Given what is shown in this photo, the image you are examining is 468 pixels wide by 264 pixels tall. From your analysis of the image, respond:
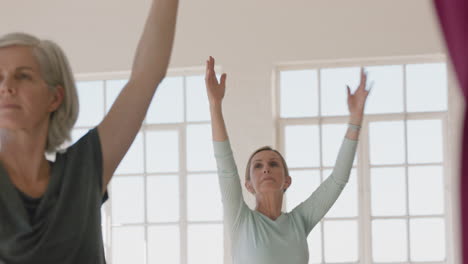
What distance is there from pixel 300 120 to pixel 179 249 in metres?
1.83

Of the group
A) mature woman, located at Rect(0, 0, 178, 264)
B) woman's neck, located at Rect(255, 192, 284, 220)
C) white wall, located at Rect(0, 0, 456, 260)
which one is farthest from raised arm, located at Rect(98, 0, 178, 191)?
white wall, located at Rect(0, 0, 456, 260)

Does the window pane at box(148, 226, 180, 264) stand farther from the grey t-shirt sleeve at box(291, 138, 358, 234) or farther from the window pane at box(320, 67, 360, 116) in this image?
the grey t-shirt sleeve at box(291, 138, 358, 234)

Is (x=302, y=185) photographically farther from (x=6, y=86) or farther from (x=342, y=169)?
(x=6, y=86)

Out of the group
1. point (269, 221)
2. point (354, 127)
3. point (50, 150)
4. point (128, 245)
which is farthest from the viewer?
point (128, 245)

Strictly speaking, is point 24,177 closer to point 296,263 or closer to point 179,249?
point 296,263

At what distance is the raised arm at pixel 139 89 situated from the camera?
5.05ft

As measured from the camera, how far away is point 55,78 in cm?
151

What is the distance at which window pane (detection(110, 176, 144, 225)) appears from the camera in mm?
9289

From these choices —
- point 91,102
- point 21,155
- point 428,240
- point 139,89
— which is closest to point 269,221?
point 139,89

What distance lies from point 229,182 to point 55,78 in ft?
8.44

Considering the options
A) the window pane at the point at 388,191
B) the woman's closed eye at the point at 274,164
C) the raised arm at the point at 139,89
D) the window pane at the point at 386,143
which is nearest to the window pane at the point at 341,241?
the window pane at the point at 388,191

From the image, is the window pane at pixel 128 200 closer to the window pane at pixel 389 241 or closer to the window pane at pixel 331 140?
the window pane at pixel 331 140

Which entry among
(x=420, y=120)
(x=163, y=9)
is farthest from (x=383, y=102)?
(x=163, y=9)

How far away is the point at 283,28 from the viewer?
8836mm
